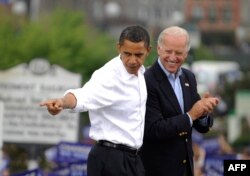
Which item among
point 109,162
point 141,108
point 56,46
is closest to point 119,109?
point 141,108

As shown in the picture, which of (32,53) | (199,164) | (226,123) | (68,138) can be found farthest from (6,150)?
(226,123)

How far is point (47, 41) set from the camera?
32688mm

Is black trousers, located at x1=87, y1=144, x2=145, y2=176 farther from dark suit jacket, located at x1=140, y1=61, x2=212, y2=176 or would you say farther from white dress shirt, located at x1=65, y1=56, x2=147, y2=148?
dark suit jacket, located at x1=140, y1=61, x2=212, y2=176

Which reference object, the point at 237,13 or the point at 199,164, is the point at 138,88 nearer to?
the point at 199,164

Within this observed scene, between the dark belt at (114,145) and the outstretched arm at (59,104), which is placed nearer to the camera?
the outstretched arm at (59,104)

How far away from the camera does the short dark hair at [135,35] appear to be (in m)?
6.52

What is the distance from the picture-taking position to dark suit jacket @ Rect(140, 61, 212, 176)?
267 inches

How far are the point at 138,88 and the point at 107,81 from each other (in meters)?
0.24

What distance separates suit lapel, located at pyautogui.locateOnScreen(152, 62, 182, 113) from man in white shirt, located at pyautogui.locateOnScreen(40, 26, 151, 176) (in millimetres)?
310

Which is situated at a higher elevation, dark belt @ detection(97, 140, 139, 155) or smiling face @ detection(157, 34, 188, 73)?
smiling face @ detection(157, 34, 188, 73)

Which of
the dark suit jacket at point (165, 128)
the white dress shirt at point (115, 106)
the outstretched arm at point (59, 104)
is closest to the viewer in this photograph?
the outstretched arm at point (59, 104)

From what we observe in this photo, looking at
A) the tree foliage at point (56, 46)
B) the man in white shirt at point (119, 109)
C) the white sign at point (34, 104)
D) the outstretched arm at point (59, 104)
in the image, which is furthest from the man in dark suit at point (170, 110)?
the tree foliage at point (56, 46)

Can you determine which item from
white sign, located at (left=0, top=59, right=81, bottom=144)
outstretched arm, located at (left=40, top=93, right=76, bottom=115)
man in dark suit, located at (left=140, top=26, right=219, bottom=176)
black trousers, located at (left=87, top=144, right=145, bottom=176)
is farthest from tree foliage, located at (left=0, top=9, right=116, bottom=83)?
outstretched arm, located at (left=40, top=93, right=76, bottom=115)

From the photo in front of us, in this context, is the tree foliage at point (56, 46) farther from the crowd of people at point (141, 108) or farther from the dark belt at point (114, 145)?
the dark belt at point (114, 145)
